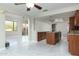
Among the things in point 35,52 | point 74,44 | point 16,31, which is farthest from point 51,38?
point 74,44

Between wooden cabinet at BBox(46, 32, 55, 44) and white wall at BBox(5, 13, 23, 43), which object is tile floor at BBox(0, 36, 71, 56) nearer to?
wooden cabinet at BBox(46, 32, 55, 44)

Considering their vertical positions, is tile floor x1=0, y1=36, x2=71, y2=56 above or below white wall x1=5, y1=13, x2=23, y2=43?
below

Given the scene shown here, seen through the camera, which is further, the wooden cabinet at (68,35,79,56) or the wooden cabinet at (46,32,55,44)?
the wooden cabinet at (46,32,55,44)

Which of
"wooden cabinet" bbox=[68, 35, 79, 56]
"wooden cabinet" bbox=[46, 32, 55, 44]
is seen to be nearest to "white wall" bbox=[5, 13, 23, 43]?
"wooden cabinet" bbox=[46, 32, 55, 44]

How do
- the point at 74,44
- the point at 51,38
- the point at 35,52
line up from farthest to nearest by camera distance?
the point at 51,38, the point at 35,52, the point at 74,44

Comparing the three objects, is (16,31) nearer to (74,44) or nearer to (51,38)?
(51,38)

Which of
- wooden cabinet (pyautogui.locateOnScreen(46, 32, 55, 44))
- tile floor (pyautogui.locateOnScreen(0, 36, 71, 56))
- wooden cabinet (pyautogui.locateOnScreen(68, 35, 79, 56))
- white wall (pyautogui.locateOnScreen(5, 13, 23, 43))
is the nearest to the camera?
wooden cabinet (pyautogui.locateOnScreen(68, 35, 79, 56))

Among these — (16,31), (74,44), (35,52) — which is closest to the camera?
(74,44)

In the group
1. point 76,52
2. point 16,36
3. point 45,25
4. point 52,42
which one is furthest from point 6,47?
point 45,25

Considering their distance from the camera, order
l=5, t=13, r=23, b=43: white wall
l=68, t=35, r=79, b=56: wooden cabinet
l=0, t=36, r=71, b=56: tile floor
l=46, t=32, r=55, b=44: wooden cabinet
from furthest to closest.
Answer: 1. l=46, t=32, r=55, b=44: wooden cabinet
2. l=5, t=13, r=23, b=43: white wall
3. l=0, t=36, r=71, b=56: tile floor
4. l=68, t=35, r=79, b=56: wooden cabinet

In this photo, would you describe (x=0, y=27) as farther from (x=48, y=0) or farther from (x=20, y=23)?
(x=48, y=0)

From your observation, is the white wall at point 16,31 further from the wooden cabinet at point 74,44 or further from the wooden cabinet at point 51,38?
the wooden cabinet at point 74,44

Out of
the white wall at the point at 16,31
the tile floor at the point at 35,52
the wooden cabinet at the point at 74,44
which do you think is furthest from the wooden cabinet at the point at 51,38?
the wooden cabinet at the point at 74,44

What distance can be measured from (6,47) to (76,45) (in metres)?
3.58
